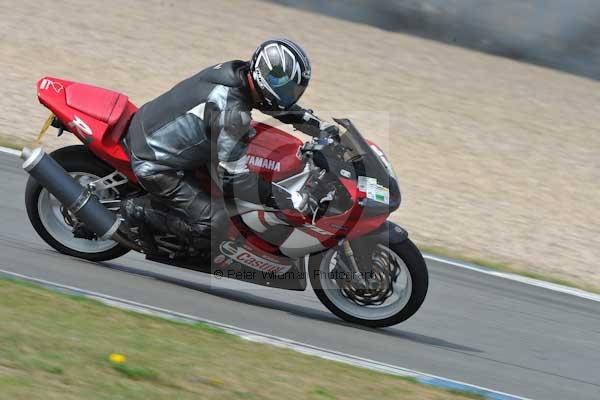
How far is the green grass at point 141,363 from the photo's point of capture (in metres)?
4.21

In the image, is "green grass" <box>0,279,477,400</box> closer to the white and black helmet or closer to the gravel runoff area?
the white and black helmet

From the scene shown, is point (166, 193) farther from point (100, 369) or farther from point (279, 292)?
point (100, 369)

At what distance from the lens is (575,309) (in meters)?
7.59

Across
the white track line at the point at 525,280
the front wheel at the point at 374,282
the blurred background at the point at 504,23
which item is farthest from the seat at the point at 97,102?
the blurred background at the point at 504,23

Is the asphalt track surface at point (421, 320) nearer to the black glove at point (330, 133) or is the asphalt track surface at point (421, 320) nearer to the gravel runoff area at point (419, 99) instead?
the black glove at point (330, 133)

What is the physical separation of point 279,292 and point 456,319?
1.23m

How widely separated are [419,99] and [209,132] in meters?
6.97

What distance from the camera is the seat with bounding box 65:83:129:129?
620 centimetres

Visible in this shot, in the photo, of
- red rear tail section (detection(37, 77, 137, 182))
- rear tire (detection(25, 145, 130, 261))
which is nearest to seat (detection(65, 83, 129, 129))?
red rear tail section (detection(37, 77, 137, 182))

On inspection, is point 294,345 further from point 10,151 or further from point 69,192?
point 10,151

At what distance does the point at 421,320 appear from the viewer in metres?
6.75

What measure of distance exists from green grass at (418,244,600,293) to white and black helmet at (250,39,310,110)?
2.93 metres

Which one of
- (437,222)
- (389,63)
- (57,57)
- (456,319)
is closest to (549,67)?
(389,63)

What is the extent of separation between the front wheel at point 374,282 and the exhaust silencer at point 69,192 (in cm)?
130
